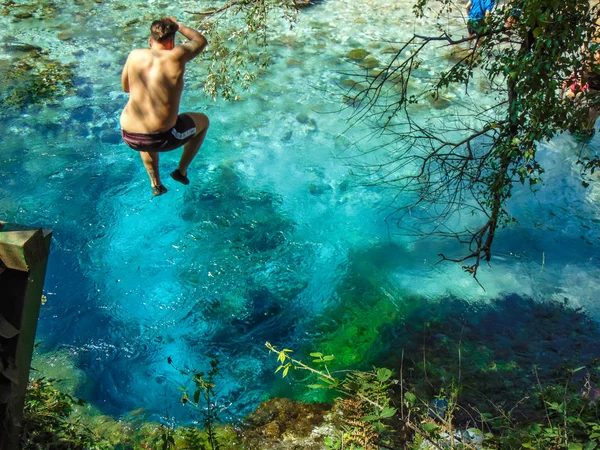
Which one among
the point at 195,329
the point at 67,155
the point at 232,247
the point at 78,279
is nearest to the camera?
the point at 195,329

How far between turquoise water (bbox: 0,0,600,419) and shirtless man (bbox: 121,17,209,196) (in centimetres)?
170

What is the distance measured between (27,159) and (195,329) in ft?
12.0

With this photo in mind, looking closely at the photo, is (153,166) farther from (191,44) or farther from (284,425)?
(284,425)

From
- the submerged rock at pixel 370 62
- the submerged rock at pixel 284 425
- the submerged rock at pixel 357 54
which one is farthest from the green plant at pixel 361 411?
the submerged rock at pixel 357 54

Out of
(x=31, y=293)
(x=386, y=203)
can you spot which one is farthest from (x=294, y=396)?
(x=386, y=203)

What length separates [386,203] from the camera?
726cm

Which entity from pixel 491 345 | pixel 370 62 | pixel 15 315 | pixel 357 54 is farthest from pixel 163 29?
pixel 357 54

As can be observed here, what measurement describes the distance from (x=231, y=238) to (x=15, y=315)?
3.52 m

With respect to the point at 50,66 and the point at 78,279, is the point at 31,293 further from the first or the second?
the point at 50,66

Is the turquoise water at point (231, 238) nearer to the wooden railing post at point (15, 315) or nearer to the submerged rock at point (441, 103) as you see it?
the submerged rock at point (441, 103)

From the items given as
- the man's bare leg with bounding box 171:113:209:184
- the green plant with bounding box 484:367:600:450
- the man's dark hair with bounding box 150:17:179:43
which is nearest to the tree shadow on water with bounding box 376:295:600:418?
the green plant with bounding box 484:367:600:450

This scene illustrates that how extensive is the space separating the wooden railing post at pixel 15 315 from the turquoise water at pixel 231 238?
178cm

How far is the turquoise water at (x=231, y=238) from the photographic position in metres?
5.33

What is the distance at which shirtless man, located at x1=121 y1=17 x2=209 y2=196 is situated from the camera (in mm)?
4430
